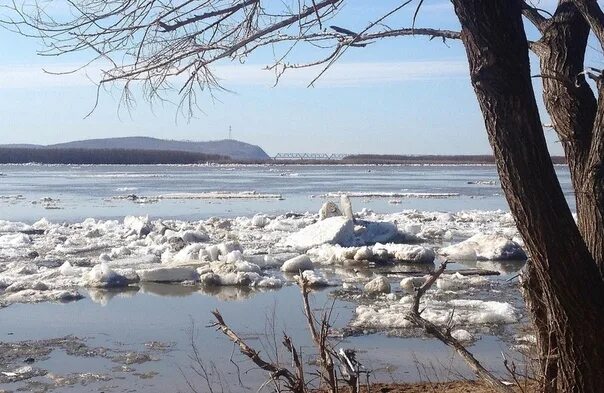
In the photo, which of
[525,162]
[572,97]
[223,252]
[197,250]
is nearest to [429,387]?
[572,97]

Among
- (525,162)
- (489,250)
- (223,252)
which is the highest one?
(525,162)

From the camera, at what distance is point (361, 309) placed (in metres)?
9.88

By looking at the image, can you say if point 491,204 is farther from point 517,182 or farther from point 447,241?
point 517,182

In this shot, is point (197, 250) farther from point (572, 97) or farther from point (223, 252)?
point (572, 97)

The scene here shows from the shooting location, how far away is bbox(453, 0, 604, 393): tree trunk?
379cm

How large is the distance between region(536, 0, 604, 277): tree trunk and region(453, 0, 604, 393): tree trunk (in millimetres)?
434

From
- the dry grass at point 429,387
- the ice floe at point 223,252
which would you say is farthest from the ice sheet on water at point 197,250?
the dry grass at point 429,387

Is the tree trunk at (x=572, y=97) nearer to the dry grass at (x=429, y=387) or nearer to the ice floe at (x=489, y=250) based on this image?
the dry grass at (x=429, y=387)

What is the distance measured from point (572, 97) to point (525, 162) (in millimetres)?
838

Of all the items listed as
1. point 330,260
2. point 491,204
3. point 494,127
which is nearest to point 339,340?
point 494,127

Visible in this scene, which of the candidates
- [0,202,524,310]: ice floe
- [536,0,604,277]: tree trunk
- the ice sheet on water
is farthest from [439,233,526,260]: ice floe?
[536,0,604,277]: tree trunk

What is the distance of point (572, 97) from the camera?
4441mm

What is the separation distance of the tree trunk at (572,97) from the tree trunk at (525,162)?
1.43 feet

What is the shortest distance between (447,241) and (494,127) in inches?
593
